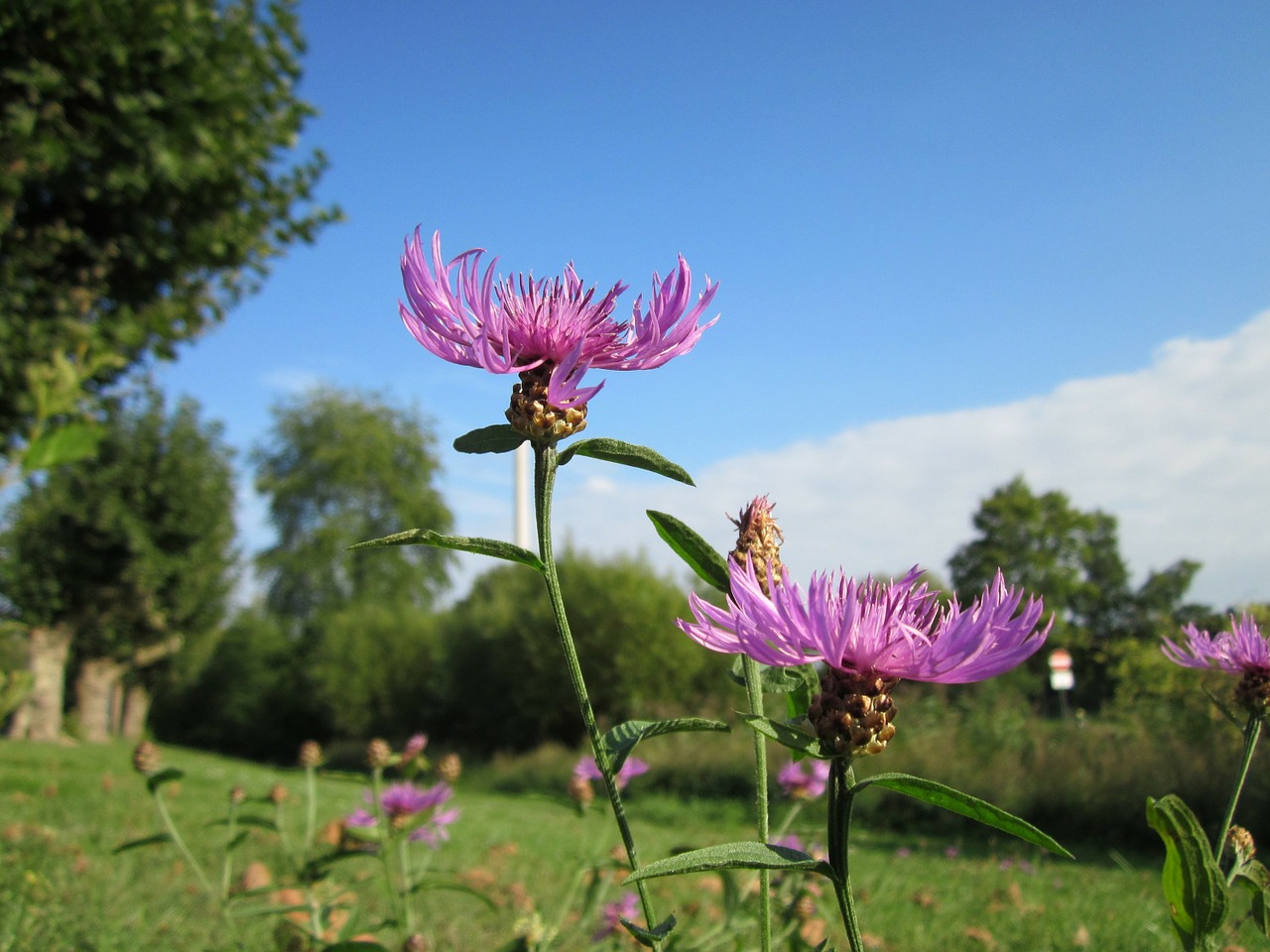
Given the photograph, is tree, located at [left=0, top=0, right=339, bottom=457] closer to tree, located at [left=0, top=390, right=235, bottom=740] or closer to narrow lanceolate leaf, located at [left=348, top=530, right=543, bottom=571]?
narrow lanceolate leaf, located at [left=348, top=530, right=543, bottom=571]

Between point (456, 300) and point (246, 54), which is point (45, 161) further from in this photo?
point (456, 300)

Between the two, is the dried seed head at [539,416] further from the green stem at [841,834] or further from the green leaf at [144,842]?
the green leaf at [144,842]

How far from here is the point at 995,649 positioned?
60cm

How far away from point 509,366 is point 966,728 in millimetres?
8996

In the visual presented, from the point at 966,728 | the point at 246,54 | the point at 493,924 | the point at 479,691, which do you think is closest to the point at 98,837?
the point at 493,924

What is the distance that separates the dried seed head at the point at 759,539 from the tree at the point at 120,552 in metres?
14.6

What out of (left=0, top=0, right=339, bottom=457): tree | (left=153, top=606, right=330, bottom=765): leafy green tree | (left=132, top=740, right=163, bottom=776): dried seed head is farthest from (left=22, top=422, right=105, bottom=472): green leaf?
(left=153, top=606, right=330, bottom=765): leafy green tree

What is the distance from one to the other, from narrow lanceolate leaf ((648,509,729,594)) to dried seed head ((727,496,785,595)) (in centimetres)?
2

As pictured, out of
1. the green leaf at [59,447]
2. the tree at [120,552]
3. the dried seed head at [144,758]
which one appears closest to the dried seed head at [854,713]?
the green leaf at [59,447]

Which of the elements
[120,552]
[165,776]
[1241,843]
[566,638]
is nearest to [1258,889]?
[1241,843]

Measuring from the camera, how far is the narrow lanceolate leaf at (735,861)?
1.78 feet

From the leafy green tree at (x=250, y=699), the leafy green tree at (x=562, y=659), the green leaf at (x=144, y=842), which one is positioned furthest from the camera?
the leafy green tree at (x=250, y=699)

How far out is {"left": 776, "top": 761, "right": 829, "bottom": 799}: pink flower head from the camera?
1884 millimetres

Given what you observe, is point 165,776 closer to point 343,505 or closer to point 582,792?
point 582,792
